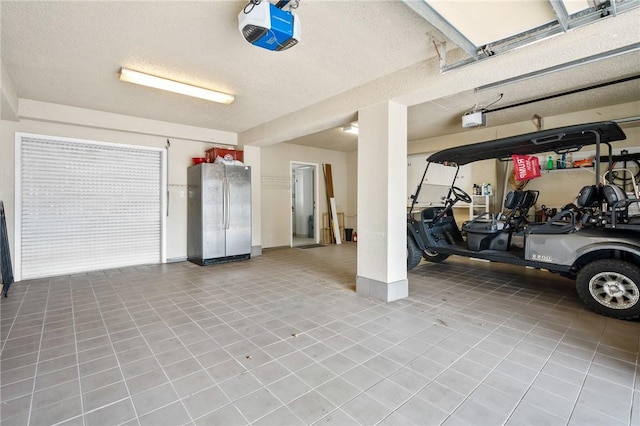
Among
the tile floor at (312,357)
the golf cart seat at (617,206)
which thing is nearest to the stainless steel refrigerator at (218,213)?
the tile floor at (312,357)

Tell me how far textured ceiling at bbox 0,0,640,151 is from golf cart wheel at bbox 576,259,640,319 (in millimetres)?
2167

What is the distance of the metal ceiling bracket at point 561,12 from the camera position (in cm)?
185

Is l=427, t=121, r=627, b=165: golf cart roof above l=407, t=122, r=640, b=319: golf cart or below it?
above

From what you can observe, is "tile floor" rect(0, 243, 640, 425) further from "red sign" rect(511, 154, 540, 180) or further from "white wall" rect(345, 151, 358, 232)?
"white wall" rect(345, 151, 358, 232)

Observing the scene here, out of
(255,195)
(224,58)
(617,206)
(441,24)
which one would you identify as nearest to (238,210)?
(255,195)

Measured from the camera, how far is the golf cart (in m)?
3.02

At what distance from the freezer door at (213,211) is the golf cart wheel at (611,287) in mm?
5392

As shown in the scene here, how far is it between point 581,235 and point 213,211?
18.0 ft

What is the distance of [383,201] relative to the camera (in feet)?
11.6

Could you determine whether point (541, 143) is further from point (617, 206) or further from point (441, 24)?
point (441, 24)

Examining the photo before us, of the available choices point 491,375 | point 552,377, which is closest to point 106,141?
point 491,375

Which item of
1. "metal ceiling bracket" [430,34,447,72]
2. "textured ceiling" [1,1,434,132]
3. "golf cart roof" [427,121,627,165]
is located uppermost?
"textured ceiling" [1,1,434,132]

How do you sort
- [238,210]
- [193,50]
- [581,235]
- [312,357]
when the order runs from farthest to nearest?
1. [238,210]
2. [581,235]
3. [193,50]
4. [312,357]

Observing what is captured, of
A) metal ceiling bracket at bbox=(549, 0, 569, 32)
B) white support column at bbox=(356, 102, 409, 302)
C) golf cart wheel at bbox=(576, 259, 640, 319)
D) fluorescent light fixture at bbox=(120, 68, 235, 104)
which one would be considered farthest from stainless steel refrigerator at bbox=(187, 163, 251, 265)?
golf cart wheel at bbox=(576, 259, 640, 319)
